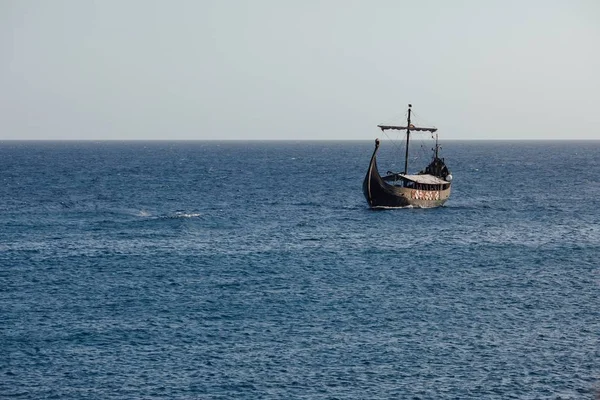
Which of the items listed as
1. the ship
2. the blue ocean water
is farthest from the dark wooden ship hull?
the blue ocean water

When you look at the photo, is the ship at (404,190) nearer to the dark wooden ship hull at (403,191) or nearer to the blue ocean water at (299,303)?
the dark wooden ship hull at (403,191)

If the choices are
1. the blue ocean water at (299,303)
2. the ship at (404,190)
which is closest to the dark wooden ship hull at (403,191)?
the ship at (404,190)

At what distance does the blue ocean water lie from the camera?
51.5 m

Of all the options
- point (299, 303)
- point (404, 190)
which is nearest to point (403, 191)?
point (404, 190)

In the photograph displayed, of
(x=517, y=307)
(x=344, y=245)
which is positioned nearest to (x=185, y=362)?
(x=517, y=307)

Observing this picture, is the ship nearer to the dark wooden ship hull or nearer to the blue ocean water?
the dark wooden ship hull

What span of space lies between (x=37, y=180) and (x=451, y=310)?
13321 centimetres

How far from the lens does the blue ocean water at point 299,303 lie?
5150 centimetres

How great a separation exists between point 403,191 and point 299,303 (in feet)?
192

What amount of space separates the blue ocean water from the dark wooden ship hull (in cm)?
293

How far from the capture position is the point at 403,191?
407 ft

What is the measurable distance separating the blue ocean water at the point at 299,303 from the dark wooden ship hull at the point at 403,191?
Answer: 293cm

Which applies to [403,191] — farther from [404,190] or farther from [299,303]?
[299,303]

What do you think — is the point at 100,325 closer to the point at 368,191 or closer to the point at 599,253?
the point at 599,253
